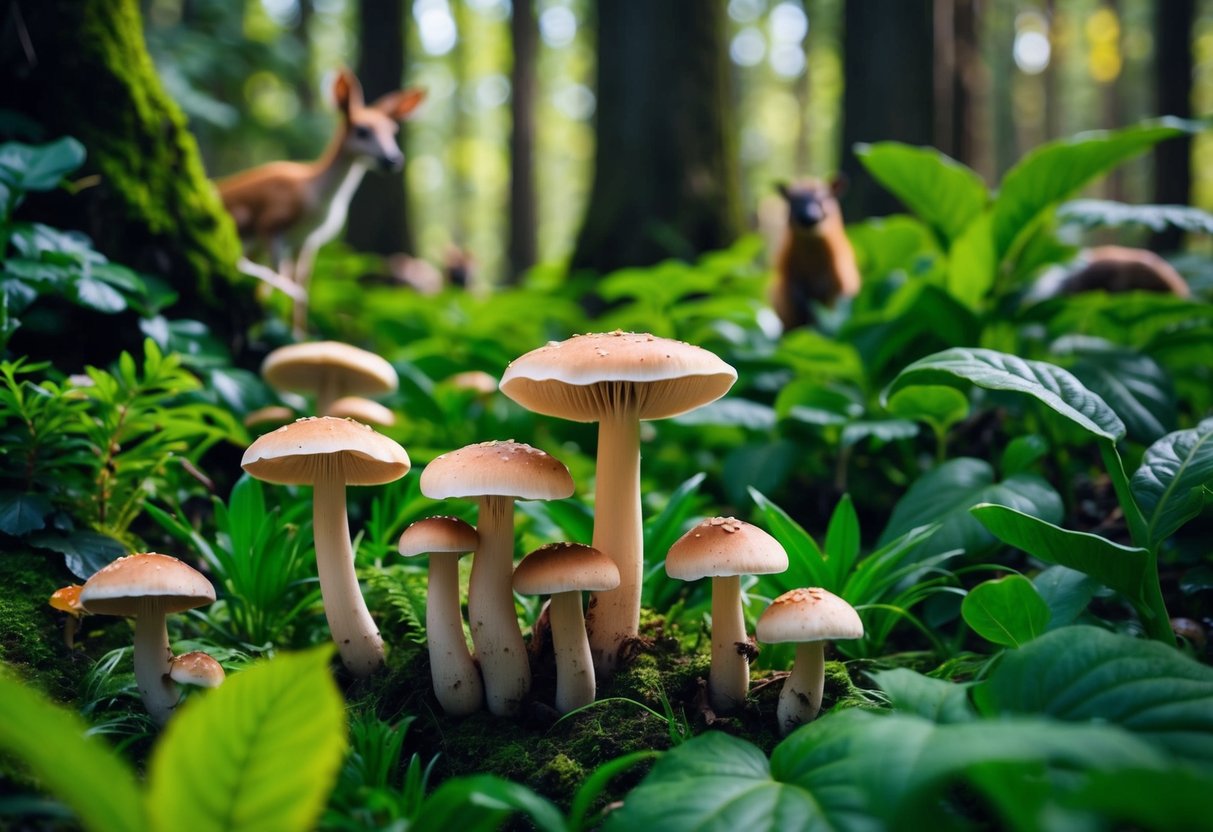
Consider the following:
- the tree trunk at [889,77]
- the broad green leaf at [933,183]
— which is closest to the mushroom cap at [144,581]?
the broad green leaf at [933,183]

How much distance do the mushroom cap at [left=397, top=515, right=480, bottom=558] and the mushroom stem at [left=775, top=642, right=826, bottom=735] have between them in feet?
2.75

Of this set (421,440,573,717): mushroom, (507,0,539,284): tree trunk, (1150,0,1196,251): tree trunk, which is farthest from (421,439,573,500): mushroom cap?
(507,0,539,284): tree trunk

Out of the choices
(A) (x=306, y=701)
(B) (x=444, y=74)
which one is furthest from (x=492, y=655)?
(B) (x=444, y=74)

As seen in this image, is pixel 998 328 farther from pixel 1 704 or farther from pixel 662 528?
pixel 1 704

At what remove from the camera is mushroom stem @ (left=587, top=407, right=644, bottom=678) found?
6.73 ft

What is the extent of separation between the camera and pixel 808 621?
1.71 m

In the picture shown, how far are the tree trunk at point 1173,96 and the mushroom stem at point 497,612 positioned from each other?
794cm

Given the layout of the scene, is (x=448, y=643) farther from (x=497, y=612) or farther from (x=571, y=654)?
(x=571, y=654)

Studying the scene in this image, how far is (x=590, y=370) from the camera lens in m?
1.74

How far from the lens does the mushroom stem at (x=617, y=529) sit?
6.73 feet

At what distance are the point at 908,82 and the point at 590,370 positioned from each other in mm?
5734

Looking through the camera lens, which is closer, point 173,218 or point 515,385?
point 515,385

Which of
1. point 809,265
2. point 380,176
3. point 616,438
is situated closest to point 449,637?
point 616,438

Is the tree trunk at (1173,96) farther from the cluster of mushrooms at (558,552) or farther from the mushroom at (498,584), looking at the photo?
the mushroom at (498,584)
